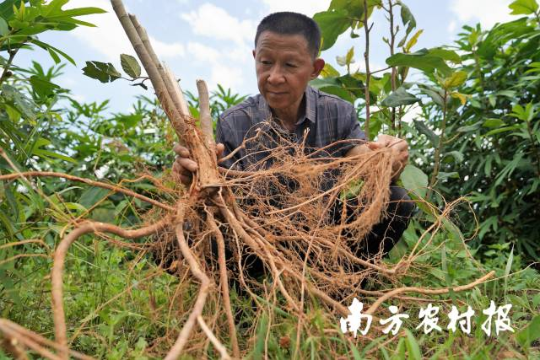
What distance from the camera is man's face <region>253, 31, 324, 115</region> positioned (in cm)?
164

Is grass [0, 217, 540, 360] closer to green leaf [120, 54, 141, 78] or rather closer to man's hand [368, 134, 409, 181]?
man's hand [368, 134, 409, 181]

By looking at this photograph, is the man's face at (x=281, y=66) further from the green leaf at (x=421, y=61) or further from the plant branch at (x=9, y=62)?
the plant branch at (x=9, y=62)

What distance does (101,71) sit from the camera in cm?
149

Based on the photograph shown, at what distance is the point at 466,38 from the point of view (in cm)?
312

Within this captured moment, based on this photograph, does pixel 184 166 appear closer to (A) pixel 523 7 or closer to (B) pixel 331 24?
(B) pixel 331 24

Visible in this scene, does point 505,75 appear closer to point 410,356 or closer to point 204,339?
point 410,356

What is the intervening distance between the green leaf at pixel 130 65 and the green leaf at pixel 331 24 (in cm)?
84

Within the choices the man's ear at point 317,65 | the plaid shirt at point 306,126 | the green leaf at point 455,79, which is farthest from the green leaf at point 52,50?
the green leaf at point 455,79

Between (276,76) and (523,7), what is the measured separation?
1939 mm

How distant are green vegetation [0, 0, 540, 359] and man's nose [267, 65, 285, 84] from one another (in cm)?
43

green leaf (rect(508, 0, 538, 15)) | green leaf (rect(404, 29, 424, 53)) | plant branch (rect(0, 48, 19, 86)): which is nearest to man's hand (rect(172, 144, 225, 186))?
plant branch (rect(0, 48, 19, 86))

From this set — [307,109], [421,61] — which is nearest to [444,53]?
[421,61]

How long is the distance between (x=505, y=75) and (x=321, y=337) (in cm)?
251

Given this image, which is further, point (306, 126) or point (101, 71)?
point (306, 126)
